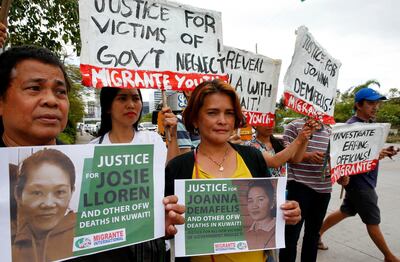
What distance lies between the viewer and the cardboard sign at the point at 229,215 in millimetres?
1504

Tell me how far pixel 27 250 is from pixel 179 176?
2.63 ft

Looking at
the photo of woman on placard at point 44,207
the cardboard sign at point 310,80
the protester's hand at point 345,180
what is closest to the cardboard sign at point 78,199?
the photo of woman on placard at point 44,207

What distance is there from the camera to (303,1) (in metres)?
2.79

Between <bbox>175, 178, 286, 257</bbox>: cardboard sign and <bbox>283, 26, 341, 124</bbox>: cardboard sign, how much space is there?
1.44 meters

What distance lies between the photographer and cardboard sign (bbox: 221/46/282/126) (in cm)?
312

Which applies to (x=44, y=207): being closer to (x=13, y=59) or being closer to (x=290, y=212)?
(x=13, y=59)

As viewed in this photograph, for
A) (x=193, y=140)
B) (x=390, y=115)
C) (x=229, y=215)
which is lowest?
(x=229, y=215)

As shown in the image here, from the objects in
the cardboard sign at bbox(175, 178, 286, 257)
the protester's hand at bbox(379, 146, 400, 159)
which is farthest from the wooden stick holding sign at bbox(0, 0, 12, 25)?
the protester's hand at bbox(379, 146, 400, 159)

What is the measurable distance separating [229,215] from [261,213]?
171 mm

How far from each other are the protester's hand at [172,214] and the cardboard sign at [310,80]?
175 centimetres

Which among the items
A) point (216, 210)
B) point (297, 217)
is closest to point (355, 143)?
point (297, 217)

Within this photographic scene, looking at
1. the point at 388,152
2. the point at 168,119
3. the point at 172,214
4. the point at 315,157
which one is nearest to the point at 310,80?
the point at 315,157

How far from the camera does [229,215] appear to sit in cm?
155

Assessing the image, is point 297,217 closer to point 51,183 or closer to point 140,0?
point 51,183
